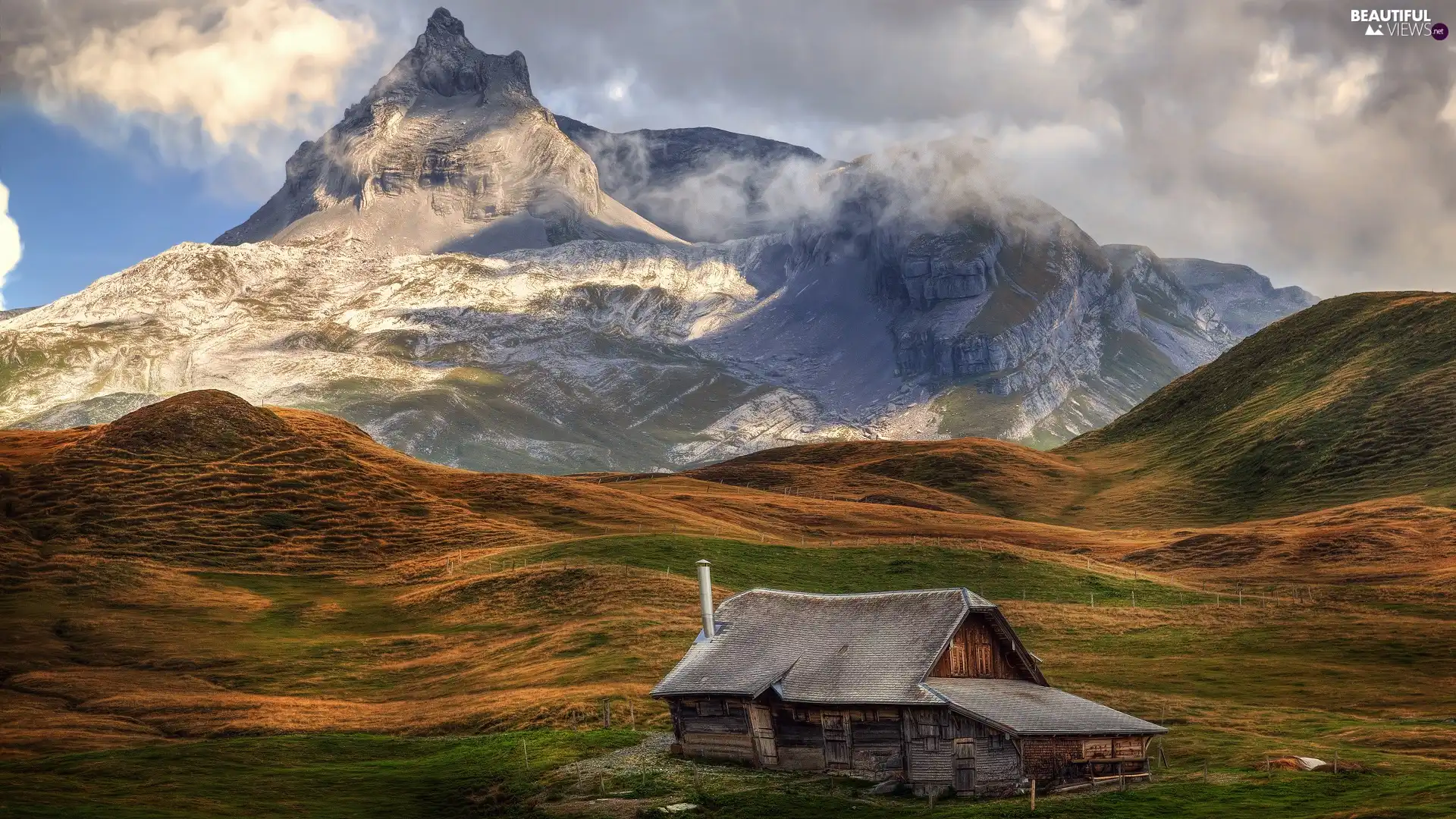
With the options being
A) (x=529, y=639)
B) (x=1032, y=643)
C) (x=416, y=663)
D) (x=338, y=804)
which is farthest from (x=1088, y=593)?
(x=338, y=804)

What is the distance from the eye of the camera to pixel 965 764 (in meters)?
60.3

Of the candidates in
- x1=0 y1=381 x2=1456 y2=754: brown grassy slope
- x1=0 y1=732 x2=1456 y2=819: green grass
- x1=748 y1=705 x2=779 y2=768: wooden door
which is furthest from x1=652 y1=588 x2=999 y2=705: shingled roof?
x1=0 y1=381 x2=1456 y2=754: brown grassy slope

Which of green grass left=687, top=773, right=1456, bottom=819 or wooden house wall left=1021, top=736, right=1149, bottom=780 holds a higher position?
wooden house wall left=1021, top=736, right=1149, bottom=780

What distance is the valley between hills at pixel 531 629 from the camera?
208ft

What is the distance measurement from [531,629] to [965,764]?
62720 millimetres

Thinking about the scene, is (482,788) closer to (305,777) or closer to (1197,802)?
(305,777)

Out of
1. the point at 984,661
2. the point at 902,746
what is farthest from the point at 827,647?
the point at 984,661

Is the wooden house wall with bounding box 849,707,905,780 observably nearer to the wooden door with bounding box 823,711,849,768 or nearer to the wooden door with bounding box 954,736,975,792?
the wooden door with bounding box 823,711,849,768

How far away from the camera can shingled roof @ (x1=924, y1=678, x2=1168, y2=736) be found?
5931 centimetres

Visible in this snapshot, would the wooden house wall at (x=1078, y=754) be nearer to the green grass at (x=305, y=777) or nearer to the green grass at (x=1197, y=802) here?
the green grass at (x=1197, y=802)

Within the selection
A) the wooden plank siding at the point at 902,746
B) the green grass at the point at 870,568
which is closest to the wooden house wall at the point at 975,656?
the wooden plank siding at the point at 902,746

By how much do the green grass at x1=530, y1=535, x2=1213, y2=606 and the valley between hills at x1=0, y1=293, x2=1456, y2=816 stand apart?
55cm

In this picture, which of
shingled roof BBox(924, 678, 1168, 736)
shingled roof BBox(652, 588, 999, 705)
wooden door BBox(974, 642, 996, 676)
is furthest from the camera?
wooden door BBox(974, 642, 996, 676)

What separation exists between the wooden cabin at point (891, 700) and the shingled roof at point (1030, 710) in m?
0.10
